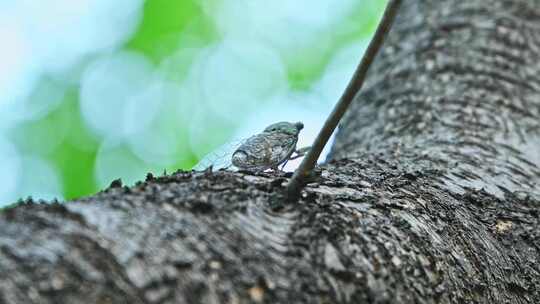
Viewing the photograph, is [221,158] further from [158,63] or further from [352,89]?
[158,63]

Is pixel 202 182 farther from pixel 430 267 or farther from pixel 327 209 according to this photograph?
pixel 430 267

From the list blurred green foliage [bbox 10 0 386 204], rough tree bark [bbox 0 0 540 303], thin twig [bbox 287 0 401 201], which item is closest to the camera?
rough tree bark [bbox 0 0 540 303]

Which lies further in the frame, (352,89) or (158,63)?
(158,63)

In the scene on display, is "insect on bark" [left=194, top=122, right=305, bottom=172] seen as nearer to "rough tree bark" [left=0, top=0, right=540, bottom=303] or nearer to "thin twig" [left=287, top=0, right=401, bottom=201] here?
"rough tree bark" [left=0, top=0, right=540, bottom=303]

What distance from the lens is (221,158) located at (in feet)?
6.49

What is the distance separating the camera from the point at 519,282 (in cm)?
171

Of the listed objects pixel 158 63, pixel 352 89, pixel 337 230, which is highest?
pixel 158 63

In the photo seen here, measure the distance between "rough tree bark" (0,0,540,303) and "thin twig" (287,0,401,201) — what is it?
0.12 metres

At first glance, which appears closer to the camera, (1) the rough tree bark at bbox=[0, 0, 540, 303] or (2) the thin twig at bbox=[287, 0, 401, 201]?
(1) the rough tree bark at bbox=[0, 0, 540, 303]

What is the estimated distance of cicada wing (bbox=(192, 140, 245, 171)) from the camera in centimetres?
192

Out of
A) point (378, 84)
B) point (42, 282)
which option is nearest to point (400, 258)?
point (42, 282)

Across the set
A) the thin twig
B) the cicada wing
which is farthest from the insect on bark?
the thin twig

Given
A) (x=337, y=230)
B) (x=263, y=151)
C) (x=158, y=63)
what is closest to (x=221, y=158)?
(x=263, y=151)

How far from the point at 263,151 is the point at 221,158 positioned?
0.15 meters
